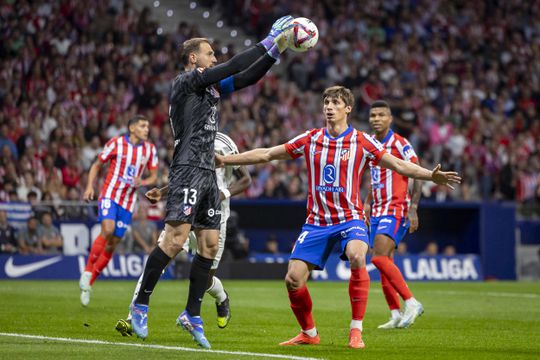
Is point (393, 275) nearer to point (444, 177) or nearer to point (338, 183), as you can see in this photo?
point (338, 183)

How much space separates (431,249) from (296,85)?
673 cm

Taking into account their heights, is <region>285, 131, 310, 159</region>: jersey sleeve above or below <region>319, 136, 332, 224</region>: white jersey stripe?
above

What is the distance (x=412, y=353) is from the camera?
8.74 meters

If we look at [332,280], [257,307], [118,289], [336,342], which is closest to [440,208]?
[332,280]

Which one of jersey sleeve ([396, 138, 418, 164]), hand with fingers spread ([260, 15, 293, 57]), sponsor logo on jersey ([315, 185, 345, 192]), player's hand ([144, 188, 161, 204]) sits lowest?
player's hand ([144, 188, 161, 204])

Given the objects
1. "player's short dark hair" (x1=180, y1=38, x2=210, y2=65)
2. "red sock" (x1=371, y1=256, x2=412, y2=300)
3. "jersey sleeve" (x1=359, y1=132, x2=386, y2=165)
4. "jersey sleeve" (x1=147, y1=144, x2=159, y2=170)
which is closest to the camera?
"player's short dark hair" (x1=180, y1=38, x2=210, y2=65)

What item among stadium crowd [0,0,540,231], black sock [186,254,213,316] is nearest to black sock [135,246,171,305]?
black sock [186,254,213,316]

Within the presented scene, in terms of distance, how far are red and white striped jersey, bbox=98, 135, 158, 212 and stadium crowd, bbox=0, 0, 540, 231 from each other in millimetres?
6443

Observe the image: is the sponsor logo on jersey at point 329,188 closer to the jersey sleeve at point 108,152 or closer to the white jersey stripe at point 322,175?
the white jersey stripe at point 322,175

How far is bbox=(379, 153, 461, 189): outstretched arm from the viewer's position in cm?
877

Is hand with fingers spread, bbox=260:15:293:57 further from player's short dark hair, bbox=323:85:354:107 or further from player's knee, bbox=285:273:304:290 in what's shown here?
player's knee, bbox=285:273:304:290

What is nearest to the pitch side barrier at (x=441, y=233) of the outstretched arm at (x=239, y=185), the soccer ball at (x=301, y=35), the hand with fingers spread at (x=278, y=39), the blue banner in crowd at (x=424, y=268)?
the blue banner in crowd at (x=424, y=268)

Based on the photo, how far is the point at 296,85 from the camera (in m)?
28.5

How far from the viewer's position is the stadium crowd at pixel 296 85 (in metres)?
22.4
